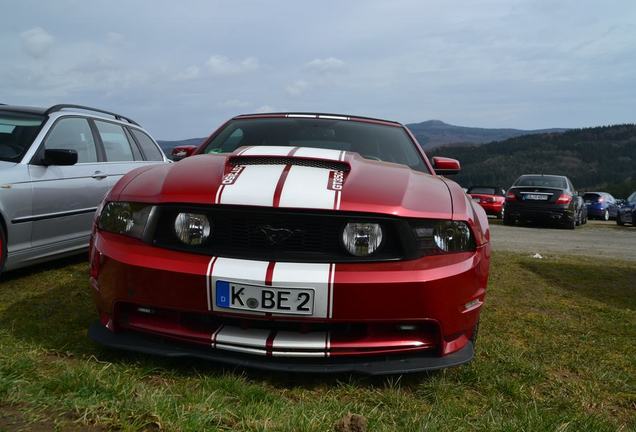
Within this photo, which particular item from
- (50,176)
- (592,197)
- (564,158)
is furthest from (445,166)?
(564,158)

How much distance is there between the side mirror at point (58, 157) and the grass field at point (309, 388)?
1.23m

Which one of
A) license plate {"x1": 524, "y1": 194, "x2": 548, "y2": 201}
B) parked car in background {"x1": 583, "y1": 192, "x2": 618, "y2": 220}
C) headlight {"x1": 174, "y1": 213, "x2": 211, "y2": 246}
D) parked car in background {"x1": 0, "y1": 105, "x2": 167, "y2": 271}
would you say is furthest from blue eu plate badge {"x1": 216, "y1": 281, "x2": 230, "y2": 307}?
parked car in background {"x1": 583, "y1": 192, "x2": 618, "y2": 220}

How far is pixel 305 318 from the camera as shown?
2139 millimetres

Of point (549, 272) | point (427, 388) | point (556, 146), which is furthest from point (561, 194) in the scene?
point (556, 146)

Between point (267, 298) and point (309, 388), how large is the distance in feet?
1.52

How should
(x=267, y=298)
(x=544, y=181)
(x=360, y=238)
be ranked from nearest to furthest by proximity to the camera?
(x=267, y=298) → (x=360, y=238) → (x=544, y=181)

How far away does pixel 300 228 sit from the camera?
227 centimetres

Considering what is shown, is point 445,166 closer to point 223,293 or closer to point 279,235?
point 279,235

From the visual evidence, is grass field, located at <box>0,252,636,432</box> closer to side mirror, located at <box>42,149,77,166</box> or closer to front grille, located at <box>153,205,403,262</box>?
front grille, located at <box>153,205,403,262</box>

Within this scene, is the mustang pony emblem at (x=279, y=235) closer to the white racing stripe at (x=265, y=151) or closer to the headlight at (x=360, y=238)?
the headlight at (x=360, y=238)

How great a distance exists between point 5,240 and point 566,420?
369cm

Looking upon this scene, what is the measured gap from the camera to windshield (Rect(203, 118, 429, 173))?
3541 millimetres

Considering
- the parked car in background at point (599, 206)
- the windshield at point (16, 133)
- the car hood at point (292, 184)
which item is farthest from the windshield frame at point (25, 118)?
the parked car in background at point (599, 206)

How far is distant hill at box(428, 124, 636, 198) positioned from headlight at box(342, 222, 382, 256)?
98.7 m
